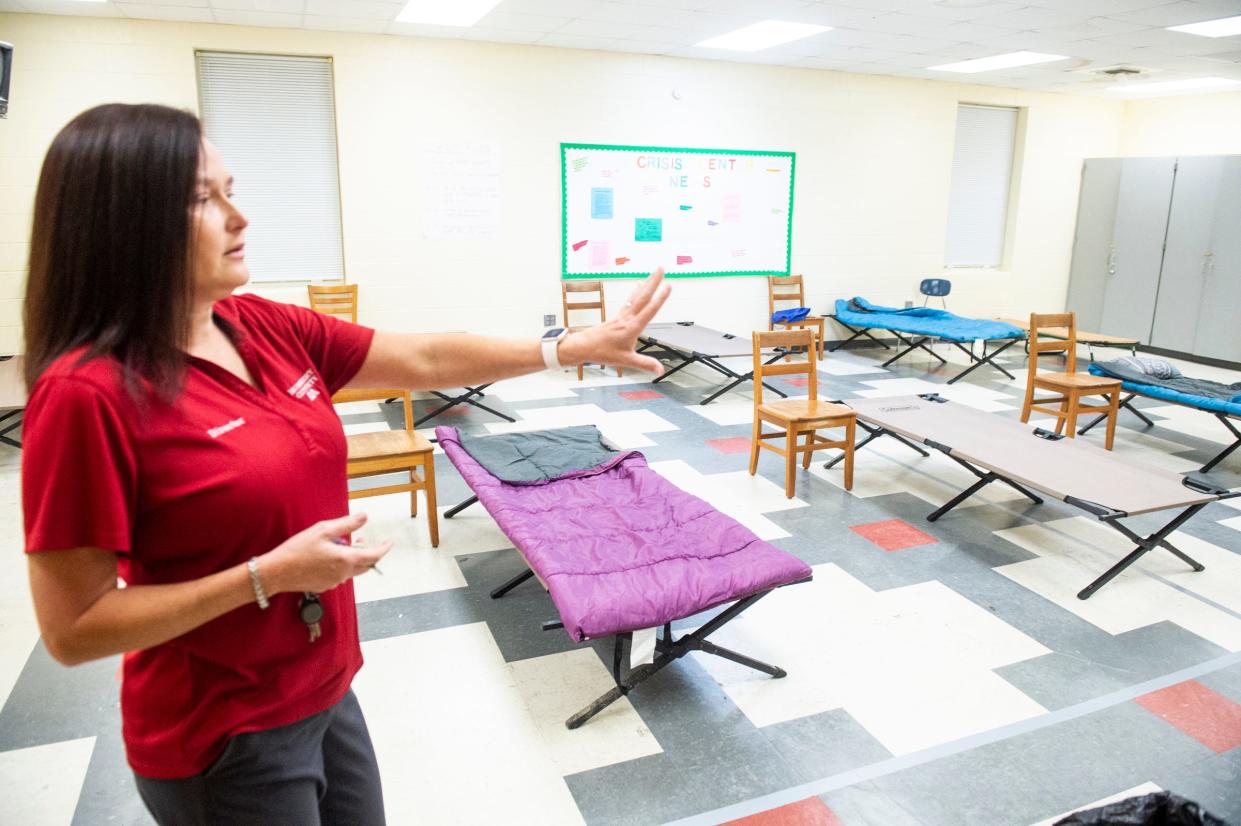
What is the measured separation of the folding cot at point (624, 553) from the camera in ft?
7.63

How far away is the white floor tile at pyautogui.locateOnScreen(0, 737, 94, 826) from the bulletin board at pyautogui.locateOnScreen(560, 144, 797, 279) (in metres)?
5.66

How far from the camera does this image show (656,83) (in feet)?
23.9

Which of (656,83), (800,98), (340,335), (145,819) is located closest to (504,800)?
(145,819)

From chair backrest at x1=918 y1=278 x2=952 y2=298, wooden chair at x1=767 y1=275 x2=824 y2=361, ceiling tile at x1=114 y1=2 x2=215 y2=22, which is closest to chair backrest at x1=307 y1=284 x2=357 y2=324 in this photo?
ceiling tile at x1=114 y1=2 x2=215 y2=22

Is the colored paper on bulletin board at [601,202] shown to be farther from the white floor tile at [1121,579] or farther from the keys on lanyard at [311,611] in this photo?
the keys on lanyard at [311,611]

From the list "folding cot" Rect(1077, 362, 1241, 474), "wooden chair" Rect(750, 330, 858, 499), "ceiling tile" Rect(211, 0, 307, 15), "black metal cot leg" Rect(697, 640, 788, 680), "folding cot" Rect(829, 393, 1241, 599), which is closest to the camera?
"black metal cot leg" Rect(697, 640, 788, 680)

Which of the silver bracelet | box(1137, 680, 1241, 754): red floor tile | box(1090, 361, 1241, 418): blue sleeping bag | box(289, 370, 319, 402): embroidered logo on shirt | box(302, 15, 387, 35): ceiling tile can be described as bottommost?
box(1137, 680, 1241, 754): red floor tile

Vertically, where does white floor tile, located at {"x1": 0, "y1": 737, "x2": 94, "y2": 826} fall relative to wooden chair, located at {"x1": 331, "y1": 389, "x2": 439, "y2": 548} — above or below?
below

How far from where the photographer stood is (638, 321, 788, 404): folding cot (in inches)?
245

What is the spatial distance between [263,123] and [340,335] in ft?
19.5

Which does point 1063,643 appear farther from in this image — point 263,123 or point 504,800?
point 263,123

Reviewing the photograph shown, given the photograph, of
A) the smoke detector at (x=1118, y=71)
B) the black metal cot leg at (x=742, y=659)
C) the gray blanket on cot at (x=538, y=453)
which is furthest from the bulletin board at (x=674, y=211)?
the black metal cot leg at (x=742, y=659)

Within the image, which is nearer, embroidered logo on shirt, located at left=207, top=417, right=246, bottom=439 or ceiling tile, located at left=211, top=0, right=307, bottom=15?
embroidered logo on shirt, located at left=207, top=417, right=246, bottom=439

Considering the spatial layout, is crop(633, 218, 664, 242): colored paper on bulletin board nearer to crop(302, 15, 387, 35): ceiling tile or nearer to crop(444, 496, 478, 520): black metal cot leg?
crop(302, 15, 387, 35): ceiling tile
